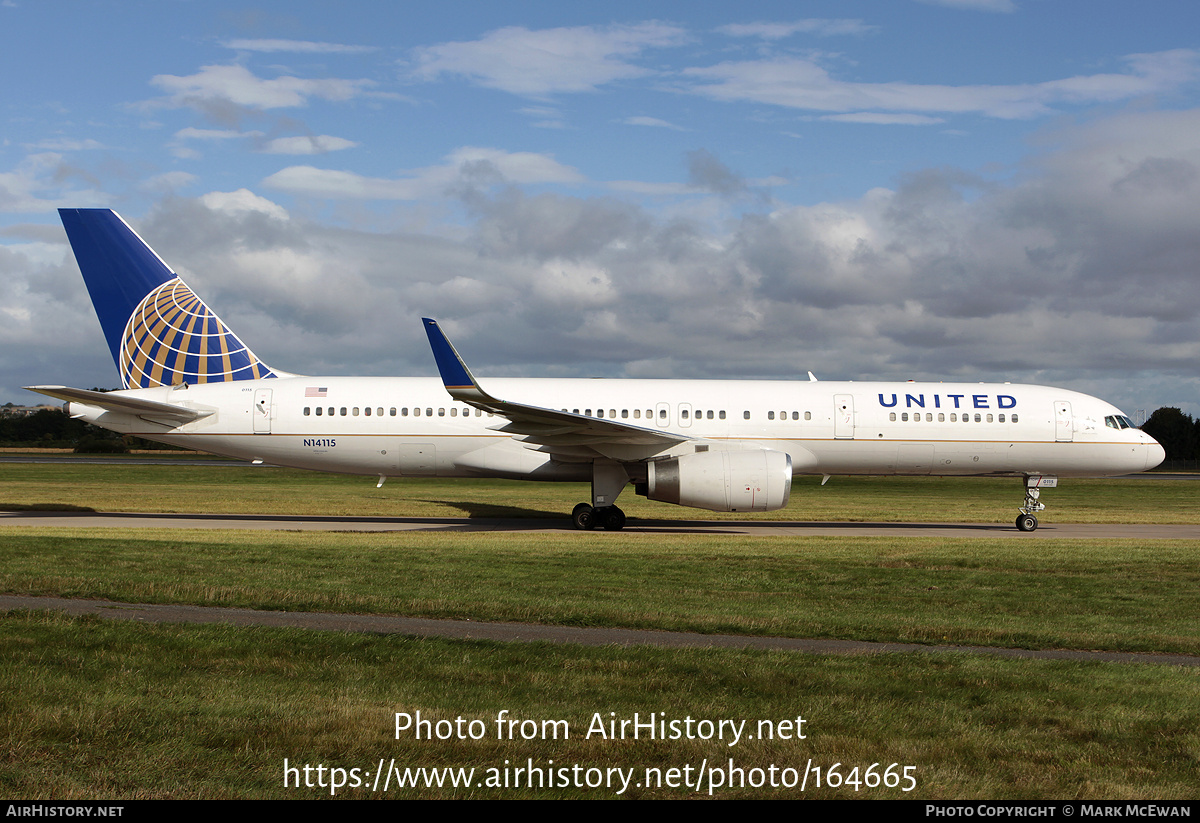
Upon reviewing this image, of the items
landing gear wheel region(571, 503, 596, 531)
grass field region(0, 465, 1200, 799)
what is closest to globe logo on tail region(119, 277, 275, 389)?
grass field region(0, 465, 1200, 799)

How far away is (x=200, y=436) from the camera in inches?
897

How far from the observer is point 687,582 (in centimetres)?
1259

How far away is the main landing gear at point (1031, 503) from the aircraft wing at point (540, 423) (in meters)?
8.92

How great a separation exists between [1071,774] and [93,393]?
21224mm

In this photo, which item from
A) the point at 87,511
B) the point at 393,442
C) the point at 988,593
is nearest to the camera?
the point at 988,593

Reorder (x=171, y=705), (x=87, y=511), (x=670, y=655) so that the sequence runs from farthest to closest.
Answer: (x=87, y=511) → (x=670, y=655) → (x=171, y=705)

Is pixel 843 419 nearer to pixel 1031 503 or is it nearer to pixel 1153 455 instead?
pixel 1031 503

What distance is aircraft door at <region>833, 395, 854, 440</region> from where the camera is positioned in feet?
75.5

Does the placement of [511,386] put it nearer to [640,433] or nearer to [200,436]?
[640,433]

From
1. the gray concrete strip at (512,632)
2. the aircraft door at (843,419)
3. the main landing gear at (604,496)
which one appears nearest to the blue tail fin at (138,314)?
the main landing gear at (604,496)

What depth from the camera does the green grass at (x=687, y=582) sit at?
9719 mm

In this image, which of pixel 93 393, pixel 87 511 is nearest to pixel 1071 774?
pixel 93 393

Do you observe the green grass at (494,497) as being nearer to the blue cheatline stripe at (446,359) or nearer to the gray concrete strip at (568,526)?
the gray concrete strip at (568,526)

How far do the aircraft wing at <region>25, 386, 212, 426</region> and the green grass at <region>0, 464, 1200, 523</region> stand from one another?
4.28 m
